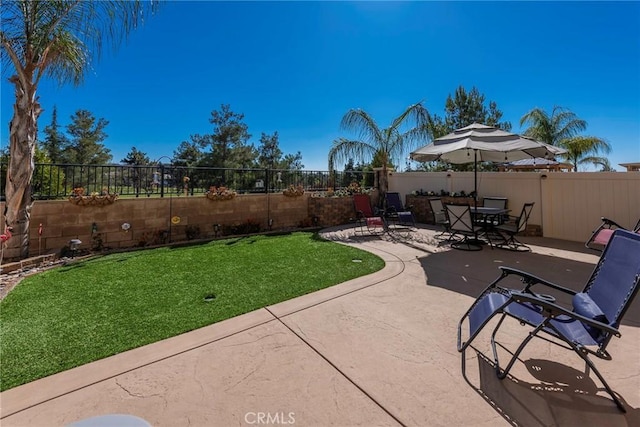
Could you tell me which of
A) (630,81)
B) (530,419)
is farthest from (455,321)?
(630,81)

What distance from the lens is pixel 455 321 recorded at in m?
2.76

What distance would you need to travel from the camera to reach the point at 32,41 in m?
4.27

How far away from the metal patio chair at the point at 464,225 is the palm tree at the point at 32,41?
645 centimetres

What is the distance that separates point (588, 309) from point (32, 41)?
7.70m

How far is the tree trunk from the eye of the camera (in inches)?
170

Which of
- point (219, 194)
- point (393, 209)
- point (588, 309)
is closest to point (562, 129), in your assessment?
point (393, 209)

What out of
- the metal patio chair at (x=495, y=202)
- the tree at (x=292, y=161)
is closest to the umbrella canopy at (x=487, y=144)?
the metal patio chair at (x=495, y=202)

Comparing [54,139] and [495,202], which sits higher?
[54,139]

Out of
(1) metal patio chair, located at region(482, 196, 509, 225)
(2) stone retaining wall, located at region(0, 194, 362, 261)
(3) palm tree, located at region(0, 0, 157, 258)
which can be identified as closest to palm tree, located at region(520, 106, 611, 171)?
(1) metal patio chair, located at region(482, 196, 509, 225)

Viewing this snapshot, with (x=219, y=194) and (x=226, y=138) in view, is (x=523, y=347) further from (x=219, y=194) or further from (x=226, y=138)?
(x=226, y=138)

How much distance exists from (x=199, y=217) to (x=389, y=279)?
17.0 ft

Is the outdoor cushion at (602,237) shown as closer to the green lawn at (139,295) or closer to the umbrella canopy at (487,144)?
the umbrella canopy at (487,144)

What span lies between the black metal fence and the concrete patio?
16.9 ft

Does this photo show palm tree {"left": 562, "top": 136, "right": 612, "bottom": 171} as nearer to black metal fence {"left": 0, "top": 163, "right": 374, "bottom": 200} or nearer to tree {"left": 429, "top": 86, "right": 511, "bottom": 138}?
tree {"left": 429, "top": 86, "right": 511, "bottom": 138}
